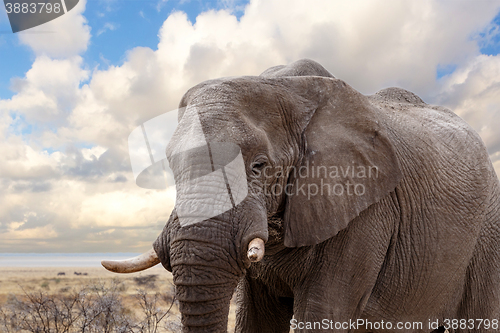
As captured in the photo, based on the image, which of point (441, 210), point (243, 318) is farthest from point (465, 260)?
point (243, 318)

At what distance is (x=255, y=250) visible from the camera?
294 cm

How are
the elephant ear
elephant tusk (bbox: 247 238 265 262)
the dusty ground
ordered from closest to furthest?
1. elephant tusk (bbox: 247 238 265 262)
2. the elephant ear
3. the dusty ground

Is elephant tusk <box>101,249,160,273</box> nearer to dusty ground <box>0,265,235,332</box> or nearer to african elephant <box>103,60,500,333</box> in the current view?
african elephant <box>103,60,500,333</box>

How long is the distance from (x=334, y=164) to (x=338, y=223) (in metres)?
0.47

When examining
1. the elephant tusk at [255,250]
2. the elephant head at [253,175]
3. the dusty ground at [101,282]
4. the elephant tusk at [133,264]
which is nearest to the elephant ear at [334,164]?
the elephant head at [253,175]

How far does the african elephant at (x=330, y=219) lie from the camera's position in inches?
120

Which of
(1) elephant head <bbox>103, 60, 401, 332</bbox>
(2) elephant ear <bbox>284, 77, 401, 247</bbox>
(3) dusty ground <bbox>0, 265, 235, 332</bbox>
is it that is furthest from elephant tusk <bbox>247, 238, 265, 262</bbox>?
(3) dusty ground <bbox>0, 265, 235, 332</bbox>

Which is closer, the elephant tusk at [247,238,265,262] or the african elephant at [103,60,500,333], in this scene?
the elephant tusk at [247,238,265,262]

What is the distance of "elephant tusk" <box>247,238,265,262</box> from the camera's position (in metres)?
2.91

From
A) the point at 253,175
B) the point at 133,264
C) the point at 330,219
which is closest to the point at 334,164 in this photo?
the point at 330,219

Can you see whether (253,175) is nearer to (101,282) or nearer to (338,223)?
(338,223)

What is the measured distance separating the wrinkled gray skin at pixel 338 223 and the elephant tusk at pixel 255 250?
0.05 metres

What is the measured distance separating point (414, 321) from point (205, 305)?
2648 millimetres

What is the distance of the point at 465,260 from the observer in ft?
15.8
